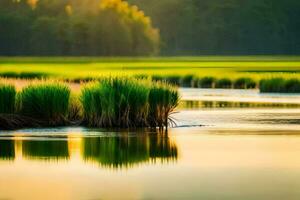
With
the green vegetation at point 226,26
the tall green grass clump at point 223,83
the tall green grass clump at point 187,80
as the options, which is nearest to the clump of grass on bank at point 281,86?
the tall green grass clump at point 223,83

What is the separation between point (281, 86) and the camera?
157 feet

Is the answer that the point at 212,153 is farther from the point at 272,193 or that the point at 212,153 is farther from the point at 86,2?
the point at 86,2

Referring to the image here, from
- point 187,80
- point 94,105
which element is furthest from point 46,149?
point 187,80

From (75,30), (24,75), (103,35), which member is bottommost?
(24,75)

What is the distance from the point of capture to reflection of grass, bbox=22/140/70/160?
19.0 m

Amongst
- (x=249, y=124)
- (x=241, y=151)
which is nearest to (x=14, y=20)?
(x=249, y=124)

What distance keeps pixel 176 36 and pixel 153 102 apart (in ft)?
383

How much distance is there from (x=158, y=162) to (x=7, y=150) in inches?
125

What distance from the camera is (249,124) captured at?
87.8ft

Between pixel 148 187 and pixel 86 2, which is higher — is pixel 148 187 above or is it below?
below

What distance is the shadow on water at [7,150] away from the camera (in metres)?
18.8

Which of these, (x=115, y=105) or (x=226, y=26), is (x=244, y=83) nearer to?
(x=115, y=105)

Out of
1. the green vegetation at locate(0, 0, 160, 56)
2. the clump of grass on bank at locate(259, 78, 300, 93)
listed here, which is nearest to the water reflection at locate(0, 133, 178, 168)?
the clump of grass on bank at locate(259, 78, 300, 93)

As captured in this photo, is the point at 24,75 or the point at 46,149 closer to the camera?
the point at 46,149
